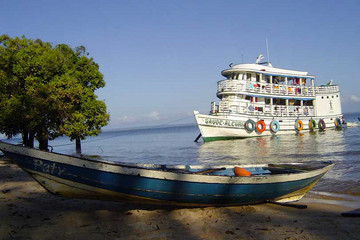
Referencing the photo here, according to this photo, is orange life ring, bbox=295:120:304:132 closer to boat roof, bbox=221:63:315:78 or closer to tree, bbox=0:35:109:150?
boat roof, bbox=221:63:315:78

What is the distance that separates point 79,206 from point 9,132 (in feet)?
34.5

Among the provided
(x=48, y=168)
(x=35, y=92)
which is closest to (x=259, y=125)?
(x=35, y=92)

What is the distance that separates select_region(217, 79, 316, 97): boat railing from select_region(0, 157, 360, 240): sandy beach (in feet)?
71.7

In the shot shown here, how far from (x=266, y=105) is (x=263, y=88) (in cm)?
190

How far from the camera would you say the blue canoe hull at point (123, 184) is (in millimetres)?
5117

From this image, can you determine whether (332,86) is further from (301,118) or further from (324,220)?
(324,220)

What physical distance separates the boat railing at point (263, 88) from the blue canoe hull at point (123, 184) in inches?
895

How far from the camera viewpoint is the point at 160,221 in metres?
5.22

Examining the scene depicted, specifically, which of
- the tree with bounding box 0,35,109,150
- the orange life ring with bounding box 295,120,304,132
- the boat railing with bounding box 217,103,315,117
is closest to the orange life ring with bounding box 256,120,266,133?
the boat railing with bounding box 217,103,315,117

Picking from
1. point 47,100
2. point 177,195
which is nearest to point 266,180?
point 177,195

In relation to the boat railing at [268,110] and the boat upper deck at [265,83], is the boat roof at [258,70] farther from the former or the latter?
the boat railing at [268,110]

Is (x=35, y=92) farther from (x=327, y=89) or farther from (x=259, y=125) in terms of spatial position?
(x=327, y=89)

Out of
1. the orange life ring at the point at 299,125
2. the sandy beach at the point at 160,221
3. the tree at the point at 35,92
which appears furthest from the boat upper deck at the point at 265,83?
the sandy beach at the point at 160,221

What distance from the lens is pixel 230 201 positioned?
5.92m
